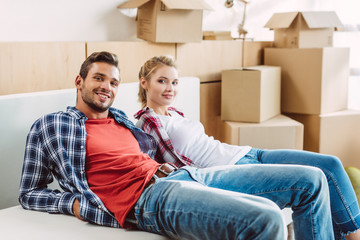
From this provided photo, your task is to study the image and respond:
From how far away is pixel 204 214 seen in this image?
51.8 inches

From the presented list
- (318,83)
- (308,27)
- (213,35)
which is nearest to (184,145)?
(213,35)

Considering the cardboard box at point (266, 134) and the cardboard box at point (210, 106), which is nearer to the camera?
the cardboard box at point (266, 134)

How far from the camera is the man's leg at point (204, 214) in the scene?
1259mm

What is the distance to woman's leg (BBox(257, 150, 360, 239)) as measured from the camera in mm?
1672

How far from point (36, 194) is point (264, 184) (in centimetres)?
79

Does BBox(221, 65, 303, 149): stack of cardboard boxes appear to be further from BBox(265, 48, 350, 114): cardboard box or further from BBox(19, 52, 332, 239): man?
BBox(19, 52, 332, 239): man

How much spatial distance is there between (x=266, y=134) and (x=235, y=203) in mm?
1709

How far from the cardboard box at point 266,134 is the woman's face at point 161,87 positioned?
951 millimetres

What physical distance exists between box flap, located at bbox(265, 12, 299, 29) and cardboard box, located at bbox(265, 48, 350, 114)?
0.18 m

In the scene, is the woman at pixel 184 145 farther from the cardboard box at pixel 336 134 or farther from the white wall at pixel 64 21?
the cardboard box at pixel 336 134

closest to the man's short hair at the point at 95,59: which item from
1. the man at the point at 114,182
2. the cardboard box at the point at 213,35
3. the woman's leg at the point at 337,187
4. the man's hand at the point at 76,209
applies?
the man at the point at 114,182

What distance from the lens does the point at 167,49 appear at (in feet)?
9.27

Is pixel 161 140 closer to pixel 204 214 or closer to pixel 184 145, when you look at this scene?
pixel 184 145

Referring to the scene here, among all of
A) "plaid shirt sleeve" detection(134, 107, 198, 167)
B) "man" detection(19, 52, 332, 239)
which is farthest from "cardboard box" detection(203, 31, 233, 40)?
"man" detection(19, 52, 332, 239)
